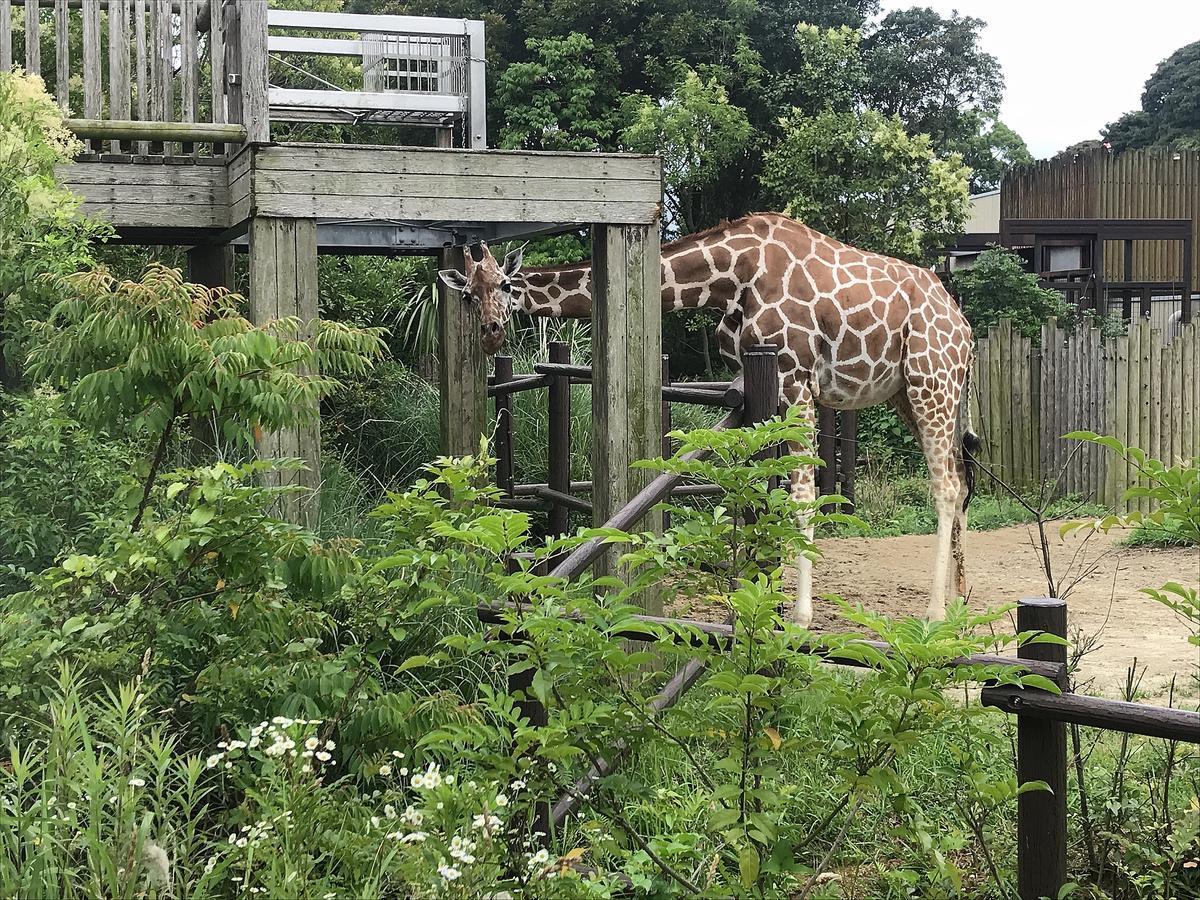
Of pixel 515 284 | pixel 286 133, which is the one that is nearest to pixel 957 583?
pixel 515 284

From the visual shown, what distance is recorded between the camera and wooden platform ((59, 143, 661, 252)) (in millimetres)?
5957

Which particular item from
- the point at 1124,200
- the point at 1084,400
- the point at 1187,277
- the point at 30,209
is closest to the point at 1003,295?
the point at 1084,400

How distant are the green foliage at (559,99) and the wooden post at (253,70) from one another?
1759 centimetres

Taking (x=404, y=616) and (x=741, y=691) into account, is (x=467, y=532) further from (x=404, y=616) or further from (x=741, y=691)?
(x=404, y=616)

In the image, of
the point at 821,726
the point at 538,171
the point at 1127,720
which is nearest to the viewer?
the point at 1127,720

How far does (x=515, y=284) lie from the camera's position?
798 centimetres

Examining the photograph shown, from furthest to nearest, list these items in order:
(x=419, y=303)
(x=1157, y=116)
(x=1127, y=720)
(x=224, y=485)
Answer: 1. (x=1157, y=116)
2. (x=419, y=303)
3. (x=224, y=485)
4. (x=1127, y=720)

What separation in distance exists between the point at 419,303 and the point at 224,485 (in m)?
11.2

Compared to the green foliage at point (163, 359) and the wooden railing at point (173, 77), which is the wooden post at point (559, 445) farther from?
the green foliage at point (163, 359)

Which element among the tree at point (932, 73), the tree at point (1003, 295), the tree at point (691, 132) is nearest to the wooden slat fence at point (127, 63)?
the tree at point (1003, 295)

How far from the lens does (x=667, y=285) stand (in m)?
7.82

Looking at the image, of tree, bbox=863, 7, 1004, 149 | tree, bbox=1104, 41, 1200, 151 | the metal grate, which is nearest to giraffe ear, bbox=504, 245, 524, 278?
the metal grate

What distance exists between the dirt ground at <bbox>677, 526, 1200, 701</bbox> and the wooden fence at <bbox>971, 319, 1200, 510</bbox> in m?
1.32

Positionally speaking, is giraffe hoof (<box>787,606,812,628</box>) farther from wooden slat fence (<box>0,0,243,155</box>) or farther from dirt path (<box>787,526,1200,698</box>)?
wooden slat fence (<box>0,0,243,155</box>)
